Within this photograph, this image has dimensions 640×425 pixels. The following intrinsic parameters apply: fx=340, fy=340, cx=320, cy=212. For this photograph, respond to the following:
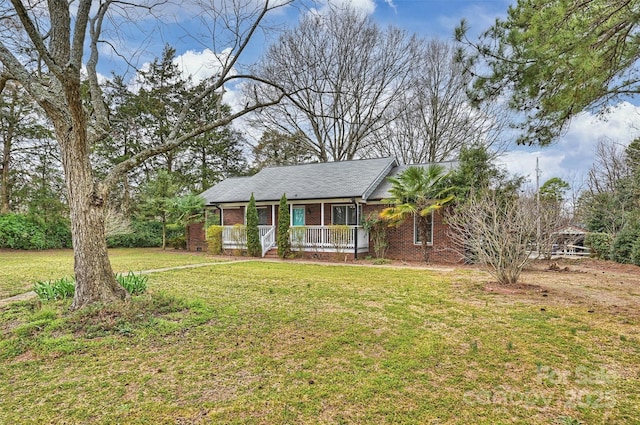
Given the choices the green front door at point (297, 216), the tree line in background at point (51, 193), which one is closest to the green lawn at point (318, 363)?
the green front door at point (297, 216)

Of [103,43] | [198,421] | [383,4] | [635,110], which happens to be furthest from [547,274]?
[103,43]

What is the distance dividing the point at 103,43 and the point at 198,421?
274 inches

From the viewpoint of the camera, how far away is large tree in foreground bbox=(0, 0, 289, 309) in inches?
193

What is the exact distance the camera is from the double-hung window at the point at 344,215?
16.6 meters

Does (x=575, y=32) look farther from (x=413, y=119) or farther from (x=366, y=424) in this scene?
(x=413, y=119)

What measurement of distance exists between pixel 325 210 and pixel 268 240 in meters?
3.24

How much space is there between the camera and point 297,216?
59.1 feet

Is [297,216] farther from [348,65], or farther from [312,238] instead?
[348,65]

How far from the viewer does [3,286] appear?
823 cm

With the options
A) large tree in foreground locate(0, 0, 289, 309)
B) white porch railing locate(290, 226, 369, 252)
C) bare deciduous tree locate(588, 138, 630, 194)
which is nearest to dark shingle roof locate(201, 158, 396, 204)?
white porch railing locate(290, 226, 369, 252)

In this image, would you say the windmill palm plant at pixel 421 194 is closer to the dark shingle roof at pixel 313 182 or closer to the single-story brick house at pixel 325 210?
the single-story brick house at pixel 325 210

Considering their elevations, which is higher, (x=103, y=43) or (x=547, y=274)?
(x=103, y=43)

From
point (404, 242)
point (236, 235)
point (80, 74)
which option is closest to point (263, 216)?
point (236, 235)

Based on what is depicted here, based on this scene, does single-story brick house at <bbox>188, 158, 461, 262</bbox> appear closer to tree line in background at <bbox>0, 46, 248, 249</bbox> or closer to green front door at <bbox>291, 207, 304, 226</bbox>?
green front door at <bbox>291, 207, 304, 226</bbox>
